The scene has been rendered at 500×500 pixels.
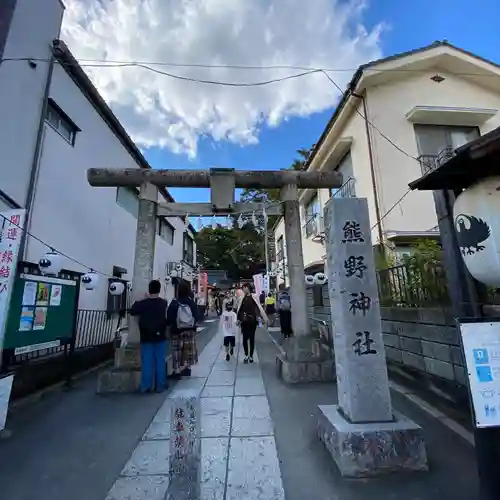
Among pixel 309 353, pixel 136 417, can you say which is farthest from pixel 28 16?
pixel 309 353

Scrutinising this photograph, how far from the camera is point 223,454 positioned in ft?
11.4

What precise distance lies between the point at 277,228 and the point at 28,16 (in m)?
17.7

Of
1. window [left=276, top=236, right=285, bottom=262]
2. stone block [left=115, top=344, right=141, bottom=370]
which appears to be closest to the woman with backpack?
stone block [left=115, top=344, right=141, bottom=370]

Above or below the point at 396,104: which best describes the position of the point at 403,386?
below

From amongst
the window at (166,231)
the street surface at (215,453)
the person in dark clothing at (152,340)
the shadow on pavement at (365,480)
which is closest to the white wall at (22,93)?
the person in dark clothing at (152,340)

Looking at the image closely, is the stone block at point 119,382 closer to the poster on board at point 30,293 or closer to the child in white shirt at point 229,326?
the poster on board at point 30,293

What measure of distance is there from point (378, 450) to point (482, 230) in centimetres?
239

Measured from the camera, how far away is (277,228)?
22531 millimetres

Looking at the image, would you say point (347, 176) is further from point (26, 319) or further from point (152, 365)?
point (26, 319)

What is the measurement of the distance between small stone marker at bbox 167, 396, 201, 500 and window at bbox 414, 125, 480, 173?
10.9 m

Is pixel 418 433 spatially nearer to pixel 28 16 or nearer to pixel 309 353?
pixel 309 353

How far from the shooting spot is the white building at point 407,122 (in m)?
9.53

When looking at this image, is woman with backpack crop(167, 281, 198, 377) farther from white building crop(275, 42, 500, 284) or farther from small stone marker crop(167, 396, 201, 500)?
white building crop(275, 42, 500, 284)

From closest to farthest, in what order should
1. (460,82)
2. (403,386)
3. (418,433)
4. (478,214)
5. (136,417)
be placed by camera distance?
1. (478,214)
2. (418,433)
3. (136,417)
4. (403,386)
5. (460,82)
